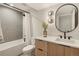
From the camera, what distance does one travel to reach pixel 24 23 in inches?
36.7

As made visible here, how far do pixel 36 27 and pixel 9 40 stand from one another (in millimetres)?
421

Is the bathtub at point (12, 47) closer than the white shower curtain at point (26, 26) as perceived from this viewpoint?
Yes

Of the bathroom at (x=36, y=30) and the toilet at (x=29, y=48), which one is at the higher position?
the bathroom at (x=36, y=30)

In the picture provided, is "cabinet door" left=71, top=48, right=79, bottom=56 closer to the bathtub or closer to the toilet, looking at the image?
the toilet

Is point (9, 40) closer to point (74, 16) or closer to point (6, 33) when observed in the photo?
point (6, 33)

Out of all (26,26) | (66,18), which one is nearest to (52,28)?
(66,18)

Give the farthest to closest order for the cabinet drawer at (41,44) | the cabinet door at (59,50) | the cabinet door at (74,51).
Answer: the cabinet drawer at (41,44), the cabinet door at (59,50), the cabinet door at (74,51)

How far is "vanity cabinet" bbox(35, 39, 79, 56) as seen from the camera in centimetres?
86

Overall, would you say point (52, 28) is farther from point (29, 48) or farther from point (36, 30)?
point (29, 48)

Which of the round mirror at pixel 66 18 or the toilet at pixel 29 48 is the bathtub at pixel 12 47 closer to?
the toilet at pixel 29 48

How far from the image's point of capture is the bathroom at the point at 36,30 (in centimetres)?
84

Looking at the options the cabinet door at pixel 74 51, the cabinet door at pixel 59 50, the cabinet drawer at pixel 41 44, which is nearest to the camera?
the cabinet door at pixel 74 51

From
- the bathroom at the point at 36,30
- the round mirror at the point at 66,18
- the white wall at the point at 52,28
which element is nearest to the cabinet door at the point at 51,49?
the bathroom at the point at 36,30

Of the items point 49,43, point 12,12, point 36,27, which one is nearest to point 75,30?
point 49,43
